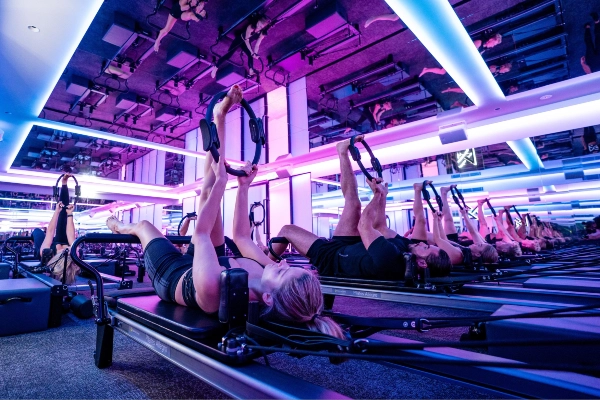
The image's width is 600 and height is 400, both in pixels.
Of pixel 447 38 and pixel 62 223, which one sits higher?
pixel 447 38

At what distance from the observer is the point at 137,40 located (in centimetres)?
530

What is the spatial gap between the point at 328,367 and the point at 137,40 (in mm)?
5728

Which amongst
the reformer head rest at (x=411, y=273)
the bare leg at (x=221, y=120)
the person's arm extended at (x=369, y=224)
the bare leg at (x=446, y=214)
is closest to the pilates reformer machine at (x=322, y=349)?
the bare leg at (x=221, y=120)

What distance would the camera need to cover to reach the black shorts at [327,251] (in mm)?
3434

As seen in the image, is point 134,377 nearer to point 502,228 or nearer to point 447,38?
point 447,38

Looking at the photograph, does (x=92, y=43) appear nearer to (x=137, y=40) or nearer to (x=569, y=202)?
(x=137, y=40)

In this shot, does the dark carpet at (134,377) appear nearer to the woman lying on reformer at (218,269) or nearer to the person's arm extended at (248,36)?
the woman lying on reformer at (218,269)

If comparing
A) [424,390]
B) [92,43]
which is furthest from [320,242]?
[92,43]

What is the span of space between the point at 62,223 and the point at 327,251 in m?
3.77

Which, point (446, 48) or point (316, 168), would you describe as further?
point (316, 168)

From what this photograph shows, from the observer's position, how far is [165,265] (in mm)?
2201

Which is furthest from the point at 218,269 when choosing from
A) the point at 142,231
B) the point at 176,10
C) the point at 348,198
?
the point at 176,10

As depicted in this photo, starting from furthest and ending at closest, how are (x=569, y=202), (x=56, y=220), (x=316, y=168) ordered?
(x=569, y=202) < (x=316, y=168) < (x=56, y=220)

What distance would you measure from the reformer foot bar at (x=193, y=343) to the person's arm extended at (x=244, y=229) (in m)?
0.70
